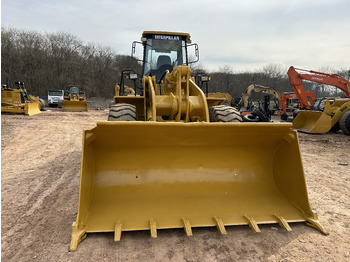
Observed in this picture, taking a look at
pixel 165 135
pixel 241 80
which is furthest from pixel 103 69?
pixel 165 135

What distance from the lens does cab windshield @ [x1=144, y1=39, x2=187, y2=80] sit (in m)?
5.89

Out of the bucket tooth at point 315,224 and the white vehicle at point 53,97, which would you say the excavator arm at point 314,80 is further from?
the white vehicle at point 53,97

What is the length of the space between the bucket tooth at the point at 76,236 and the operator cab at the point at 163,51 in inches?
163

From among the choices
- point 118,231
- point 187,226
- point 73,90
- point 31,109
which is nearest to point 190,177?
point 187,226

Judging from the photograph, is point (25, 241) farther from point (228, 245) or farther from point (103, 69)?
point (103, 69)

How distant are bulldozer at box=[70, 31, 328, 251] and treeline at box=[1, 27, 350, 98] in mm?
31160

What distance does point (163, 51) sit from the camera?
597 cm

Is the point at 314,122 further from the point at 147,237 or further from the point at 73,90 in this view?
the point at 73,90

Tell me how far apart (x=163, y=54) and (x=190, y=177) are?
3787 millimetres

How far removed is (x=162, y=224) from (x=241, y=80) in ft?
137

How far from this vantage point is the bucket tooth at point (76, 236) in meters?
2.34

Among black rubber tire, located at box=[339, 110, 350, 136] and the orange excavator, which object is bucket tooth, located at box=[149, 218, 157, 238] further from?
black rubber tire, located at box=[339, 110, 350, 136]

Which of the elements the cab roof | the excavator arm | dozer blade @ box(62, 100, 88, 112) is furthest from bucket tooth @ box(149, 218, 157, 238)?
dozer blade @ box(62, 100, 88, 112)

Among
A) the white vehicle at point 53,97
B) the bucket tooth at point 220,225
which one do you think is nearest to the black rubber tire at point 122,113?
the bucket tooth at point 220,225
